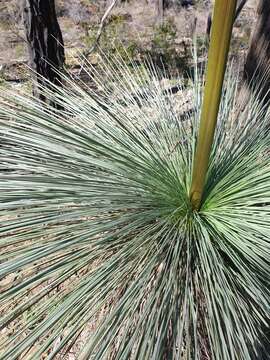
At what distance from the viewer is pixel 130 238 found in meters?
1.11

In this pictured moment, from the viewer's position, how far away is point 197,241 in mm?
1080

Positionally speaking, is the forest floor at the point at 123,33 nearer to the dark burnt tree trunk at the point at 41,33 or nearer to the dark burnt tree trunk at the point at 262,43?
the dark burnt tree trunk at the point at 262,43

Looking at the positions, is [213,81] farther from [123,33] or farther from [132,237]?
[123,33]

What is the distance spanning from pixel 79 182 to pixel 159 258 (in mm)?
296

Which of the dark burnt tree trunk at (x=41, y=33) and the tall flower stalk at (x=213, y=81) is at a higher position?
the dark burnt tree trunk at (x=41, y=33)

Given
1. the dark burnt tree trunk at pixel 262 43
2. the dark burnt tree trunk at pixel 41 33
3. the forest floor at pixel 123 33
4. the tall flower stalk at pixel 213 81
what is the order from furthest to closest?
1. the forest floor at pixel 123 33
2. the dark burnt tree trunk at pixel 262 43
3. the dark burnt tree trunk at pixel 41 33
4. the tall flower stalk at pixel 213 81

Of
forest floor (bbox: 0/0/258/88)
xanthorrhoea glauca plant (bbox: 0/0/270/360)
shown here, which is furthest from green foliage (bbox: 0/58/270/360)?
forest floor (bbox: 0/0/258/88)

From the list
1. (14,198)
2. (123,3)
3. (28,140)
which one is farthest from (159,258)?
(123,3)

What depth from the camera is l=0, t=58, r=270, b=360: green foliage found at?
90cm

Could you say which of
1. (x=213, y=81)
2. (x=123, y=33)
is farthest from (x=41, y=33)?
(x=123, y=33)

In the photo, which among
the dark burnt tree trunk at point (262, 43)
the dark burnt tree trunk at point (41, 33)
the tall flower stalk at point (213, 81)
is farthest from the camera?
the dark burnt tree trunk at point (262, 43)

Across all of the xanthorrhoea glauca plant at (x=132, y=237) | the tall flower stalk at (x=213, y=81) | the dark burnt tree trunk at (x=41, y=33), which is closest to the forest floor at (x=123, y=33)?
the dark burnt tree trunk at (x=41, y=33)

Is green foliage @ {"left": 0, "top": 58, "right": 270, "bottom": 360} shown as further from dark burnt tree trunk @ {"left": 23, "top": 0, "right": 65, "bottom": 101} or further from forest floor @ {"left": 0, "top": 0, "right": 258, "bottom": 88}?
forest floor @ {"left": 0, "top": 0, "right": 258, "bottom": 88}

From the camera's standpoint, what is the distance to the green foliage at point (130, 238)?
90 cm
